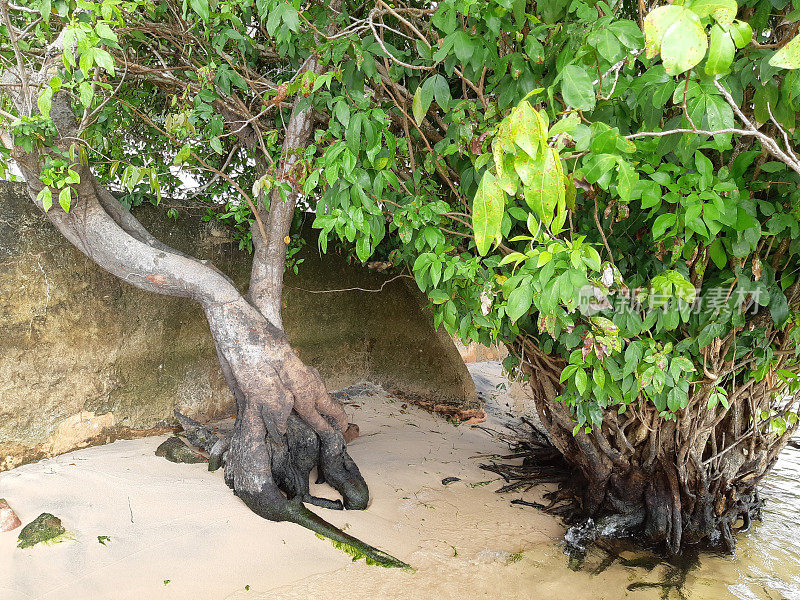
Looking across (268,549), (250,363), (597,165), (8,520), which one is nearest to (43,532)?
(8,520)

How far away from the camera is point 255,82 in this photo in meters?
3.06

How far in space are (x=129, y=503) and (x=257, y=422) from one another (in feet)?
2.48

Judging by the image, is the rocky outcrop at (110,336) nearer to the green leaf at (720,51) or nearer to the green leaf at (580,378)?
the green leaf at (580,378)

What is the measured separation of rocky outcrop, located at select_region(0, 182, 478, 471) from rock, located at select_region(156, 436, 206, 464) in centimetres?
41

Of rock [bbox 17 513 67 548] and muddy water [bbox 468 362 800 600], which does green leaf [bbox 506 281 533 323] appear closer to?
muddy water [bbox 468 362 800 600]

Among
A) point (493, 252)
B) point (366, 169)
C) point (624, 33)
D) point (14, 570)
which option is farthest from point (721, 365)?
point (14, 570)

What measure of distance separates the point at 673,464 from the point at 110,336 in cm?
369

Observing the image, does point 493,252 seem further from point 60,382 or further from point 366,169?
point 60,382

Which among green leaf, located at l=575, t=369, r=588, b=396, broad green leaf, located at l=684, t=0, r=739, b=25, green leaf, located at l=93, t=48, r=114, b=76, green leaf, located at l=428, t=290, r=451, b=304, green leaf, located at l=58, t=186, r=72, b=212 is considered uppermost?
green leaf, located at l=93, t=48, r=114, b=76

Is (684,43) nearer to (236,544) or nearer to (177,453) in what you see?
(236,544)

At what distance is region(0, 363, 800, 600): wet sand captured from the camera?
2398 millimetres

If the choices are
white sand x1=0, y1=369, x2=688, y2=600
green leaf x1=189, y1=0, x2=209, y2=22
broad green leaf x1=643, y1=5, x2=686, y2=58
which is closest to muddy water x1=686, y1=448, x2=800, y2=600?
white sand x1=0, y1=369, x2=688, y2=600

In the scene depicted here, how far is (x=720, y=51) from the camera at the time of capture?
3.59ft

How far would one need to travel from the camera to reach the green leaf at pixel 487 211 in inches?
44.4
